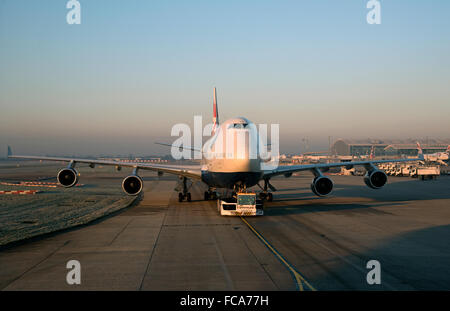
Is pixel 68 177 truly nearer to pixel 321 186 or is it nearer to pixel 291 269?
pixel 321 186

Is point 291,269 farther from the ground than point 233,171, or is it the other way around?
point 233,171

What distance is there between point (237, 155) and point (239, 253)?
7854mm

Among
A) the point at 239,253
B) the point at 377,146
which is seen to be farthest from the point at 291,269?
the point at 377,146

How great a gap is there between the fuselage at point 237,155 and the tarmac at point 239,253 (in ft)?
7.63

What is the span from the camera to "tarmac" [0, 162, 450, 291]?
9180 mm

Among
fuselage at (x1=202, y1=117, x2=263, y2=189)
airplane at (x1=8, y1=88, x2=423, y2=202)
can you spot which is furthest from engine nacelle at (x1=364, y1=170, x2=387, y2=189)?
fuselage at (x1=202, y1=117, x2=263, y2=189)

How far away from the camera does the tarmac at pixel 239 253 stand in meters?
9.18

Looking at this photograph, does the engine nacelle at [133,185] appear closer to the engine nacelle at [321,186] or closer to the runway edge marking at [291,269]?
the runway edge marking at [291,269]

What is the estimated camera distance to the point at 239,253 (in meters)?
12.2

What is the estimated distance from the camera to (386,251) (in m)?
12.6

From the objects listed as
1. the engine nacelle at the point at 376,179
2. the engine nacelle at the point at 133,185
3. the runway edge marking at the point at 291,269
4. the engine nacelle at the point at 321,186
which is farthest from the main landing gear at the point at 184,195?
the engine nacelle at the point at 376,179

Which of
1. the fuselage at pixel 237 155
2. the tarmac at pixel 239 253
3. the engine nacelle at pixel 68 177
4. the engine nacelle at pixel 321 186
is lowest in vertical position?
the tarmac at pixel 239 253
